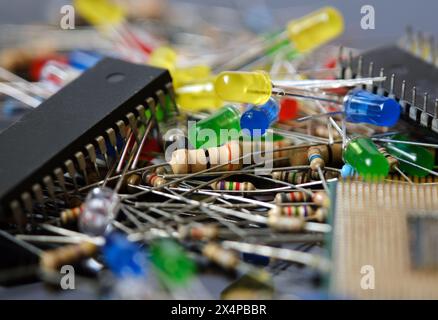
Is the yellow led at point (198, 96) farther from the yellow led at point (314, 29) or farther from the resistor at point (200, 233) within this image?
the resistor at point (200, 233)

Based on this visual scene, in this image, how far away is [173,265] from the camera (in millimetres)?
2176

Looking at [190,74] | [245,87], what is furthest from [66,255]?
[190,74]

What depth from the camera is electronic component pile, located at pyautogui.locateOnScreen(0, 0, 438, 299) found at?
2193mm

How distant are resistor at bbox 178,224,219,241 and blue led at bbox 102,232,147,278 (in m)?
0.14

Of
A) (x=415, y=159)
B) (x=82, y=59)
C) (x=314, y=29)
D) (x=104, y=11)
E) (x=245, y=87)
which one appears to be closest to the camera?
(x=415, y=159)

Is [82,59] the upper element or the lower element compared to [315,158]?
upper

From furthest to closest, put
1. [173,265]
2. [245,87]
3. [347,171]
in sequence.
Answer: [245,87]
[347,171]
[173,265]

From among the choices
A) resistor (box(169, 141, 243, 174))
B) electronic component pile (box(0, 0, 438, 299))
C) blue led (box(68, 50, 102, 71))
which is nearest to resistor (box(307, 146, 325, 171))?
electronic component pile (box(0, 0, 438, 299))

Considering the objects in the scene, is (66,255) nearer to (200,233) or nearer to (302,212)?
(200,233)

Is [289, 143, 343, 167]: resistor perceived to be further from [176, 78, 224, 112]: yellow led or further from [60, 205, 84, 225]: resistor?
[60, 205, 84, 225]: resistor

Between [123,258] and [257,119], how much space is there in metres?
0.87

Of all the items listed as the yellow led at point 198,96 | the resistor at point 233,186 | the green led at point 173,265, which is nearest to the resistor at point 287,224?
the green led at point 173,265

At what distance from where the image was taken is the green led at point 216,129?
9.44ft

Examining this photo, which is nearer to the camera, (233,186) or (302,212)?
(302,212)
